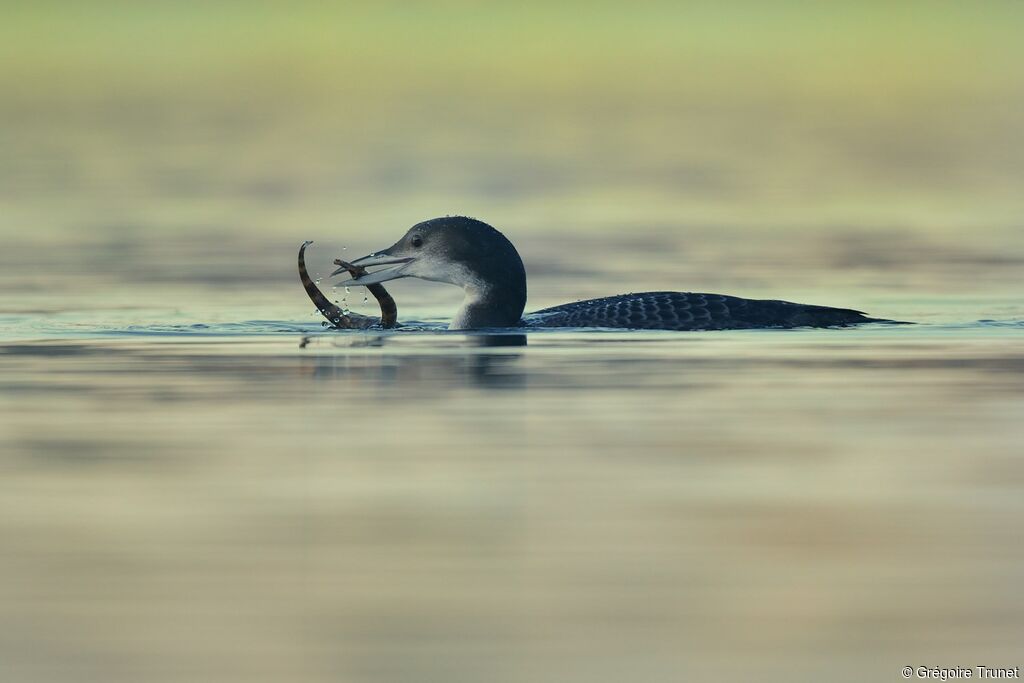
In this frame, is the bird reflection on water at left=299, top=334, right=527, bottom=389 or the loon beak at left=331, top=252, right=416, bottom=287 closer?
the bird reflection on water at left=299, top=334, right=527, bottom=389

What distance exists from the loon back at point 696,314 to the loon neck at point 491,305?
0.17m

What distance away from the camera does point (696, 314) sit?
10.5 metres

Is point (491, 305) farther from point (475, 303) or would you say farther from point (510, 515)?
point (510, 515)

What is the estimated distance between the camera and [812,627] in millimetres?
4316

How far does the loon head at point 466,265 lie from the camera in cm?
1080

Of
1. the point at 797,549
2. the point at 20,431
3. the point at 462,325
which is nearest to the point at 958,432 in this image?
the point at 797,549

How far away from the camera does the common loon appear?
421 inches

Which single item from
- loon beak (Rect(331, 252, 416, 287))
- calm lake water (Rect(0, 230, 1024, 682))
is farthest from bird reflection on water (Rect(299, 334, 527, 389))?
loon beak (Rect(331, 252, 416, 287))

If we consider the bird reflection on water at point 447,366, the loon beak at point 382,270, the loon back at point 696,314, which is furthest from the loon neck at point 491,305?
the bird reflection on water at point 447,366

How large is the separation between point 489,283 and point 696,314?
3.45 feet

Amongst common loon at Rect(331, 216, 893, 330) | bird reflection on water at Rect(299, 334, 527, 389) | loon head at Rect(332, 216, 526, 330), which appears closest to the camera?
bird reflection on water at Rect(299, 334, 527, 389)

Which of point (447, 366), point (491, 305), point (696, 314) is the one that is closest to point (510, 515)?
point (447, 366)

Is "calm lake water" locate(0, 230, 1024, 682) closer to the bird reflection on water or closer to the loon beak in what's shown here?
the bird reflection on water

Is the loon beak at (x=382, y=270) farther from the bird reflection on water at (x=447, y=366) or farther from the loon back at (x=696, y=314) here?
the loon back at (x=696, y=314)
